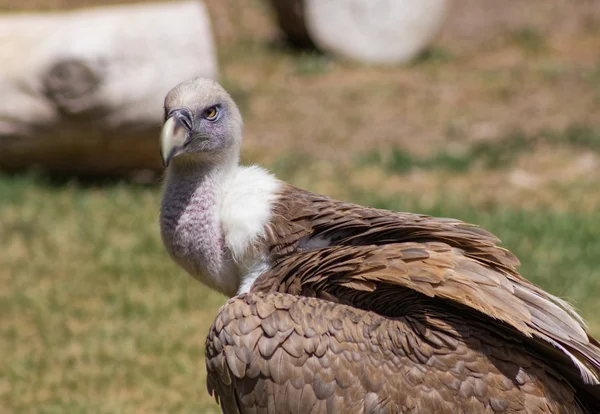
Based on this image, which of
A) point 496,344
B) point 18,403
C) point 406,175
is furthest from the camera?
point 406,175

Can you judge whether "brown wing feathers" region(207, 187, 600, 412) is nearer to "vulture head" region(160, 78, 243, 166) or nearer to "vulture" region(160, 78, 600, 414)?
"vulture" region(160, 78, 600, 414)

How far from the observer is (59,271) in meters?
6.20

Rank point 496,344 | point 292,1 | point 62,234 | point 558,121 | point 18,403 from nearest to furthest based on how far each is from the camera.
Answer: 1. point 496,344
2. point 18,403
3. point 62,234
4. point 558,121
5. point 292,1

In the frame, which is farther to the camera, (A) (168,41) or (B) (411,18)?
(B) (411,18)

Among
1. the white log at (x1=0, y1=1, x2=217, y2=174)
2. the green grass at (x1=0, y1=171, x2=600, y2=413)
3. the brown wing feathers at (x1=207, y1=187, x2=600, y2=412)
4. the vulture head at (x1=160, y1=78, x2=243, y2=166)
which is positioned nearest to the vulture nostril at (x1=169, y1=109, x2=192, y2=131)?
the vulture head at (x1=160, y1=78, x2=243, y2=166)

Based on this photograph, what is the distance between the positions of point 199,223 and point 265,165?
474 centimetres

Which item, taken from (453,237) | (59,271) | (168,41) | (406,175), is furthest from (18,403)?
(406,175)

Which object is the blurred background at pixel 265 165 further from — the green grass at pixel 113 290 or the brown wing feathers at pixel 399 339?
the brown wing feathers at pixel 399 339

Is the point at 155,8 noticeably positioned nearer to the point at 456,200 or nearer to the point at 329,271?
the point at 456,200

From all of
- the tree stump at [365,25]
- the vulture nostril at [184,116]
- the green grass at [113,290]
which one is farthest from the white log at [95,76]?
the tree stump at [365,25]

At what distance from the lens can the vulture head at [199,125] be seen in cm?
321

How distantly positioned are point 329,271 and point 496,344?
1.83ft

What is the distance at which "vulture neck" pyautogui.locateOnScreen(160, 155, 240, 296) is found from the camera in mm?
3297

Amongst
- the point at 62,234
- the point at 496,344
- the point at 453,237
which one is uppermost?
the point at 453,237
